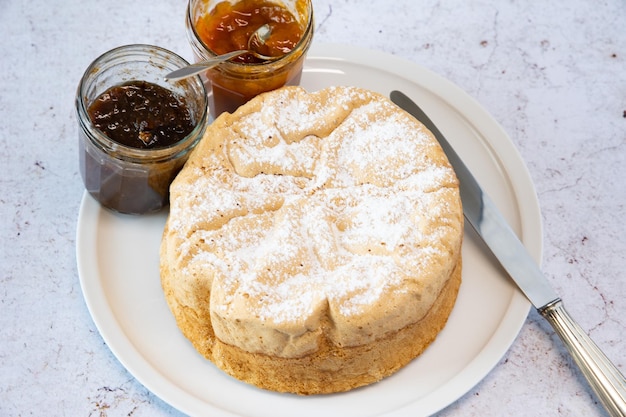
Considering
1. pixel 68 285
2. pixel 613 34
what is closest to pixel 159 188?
pixel 68 285

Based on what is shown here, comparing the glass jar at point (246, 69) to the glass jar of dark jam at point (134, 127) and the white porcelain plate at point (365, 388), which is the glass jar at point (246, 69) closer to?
the glass jar of dark jam at point (134, 127)

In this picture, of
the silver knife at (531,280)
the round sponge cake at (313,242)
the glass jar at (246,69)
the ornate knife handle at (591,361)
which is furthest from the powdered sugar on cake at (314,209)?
the ornate knife handle at (591,361)

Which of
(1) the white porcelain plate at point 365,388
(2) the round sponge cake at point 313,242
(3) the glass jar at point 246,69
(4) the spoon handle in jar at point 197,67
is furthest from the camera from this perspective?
→ (3) the glass jar at point 246,69

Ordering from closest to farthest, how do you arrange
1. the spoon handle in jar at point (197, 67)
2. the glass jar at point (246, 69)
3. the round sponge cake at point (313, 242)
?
1. the round sponge cake at point (313, 242)
2. the spoon handle in jar at point (197, 67)
3. the glass jar at point (246, 69)

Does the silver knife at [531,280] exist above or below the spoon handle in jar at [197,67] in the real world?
below

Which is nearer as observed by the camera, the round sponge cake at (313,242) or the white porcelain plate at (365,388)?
the round sponge cake at (313,242)

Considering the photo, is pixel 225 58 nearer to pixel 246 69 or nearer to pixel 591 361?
pixel 246 69

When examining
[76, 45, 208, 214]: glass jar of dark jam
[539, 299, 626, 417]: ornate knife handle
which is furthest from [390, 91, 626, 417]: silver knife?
[76, 45, 208, 214]: glass jar of dark jam

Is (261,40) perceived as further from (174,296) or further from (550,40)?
(550,40)
